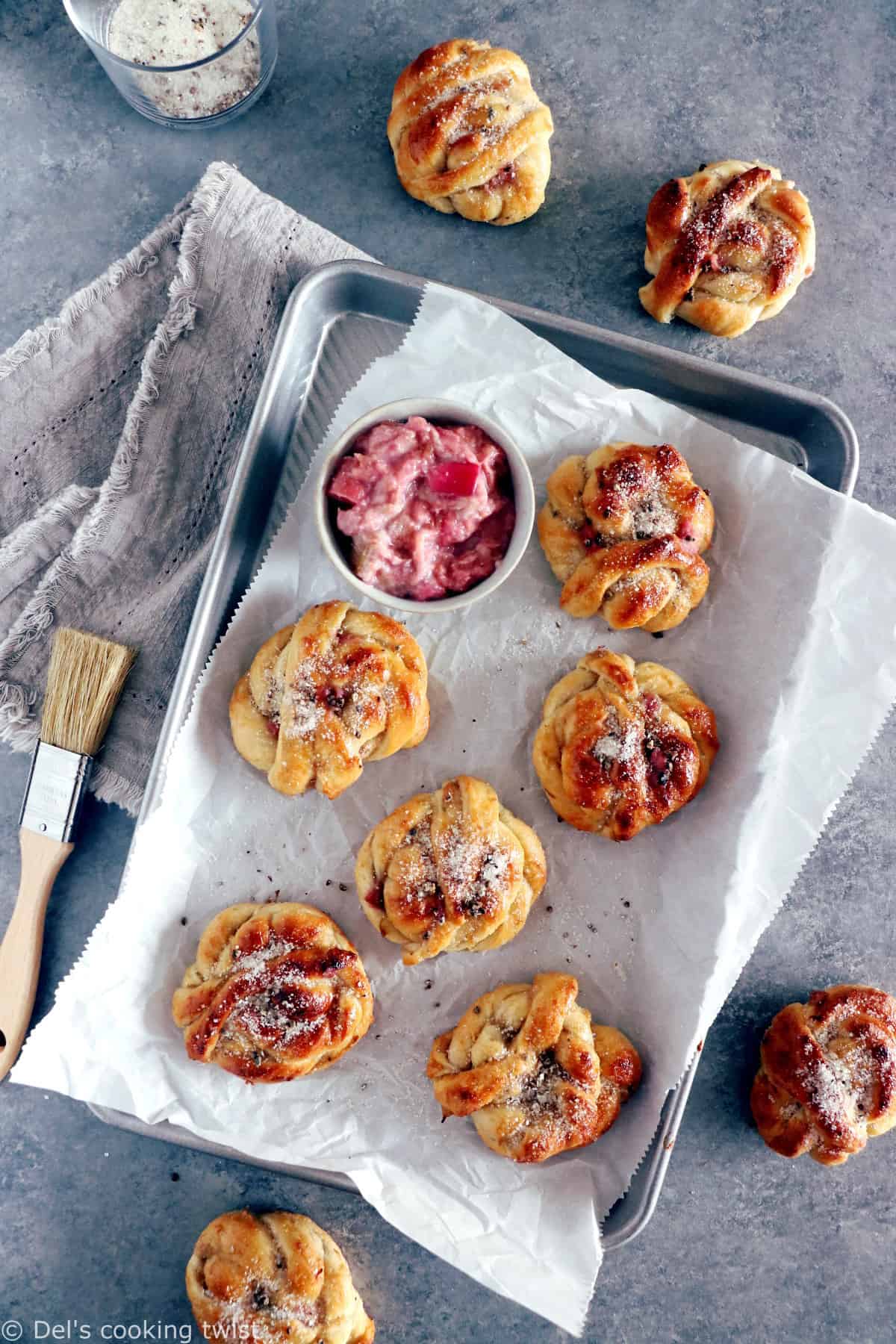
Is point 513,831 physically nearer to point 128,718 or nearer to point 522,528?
point 522,528

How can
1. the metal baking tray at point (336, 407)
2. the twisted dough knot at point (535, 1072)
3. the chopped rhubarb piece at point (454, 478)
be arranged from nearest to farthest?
the chopped rhubarb piece at point (454, 478)
the twisted dough knot at point (535, 1072)
the metal baking tray at point (336, 407)

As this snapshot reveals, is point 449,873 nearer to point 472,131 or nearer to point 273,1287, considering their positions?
point 273,1287

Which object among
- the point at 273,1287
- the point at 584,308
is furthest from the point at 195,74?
the point at 273,1287

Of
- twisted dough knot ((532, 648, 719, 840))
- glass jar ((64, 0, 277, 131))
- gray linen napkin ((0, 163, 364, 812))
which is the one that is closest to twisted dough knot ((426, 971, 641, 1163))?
twisted dough knot ((532, 648, 719, 840))

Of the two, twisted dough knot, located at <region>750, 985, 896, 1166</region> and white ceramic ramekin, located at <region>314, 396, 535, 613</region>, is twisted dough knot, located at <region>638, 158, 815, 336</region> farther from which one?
twisted dough knot, located at <region>750, 985, 896, 1166</region>

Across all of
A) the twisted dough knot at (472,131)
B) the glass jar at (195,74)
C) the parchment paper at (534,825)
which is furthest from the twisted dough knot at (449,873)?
the glass jar at (195,74)

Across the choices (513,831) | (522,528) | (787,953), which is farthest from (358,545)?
(787,953)

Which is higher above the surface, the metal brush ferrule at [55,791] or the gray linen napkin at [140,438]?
the gray linen napkin at [140,438]

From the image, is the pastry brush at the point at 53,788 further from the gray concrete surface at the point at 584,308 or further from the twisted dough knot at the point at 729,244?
the twisted dough knot at the point at 729,244
